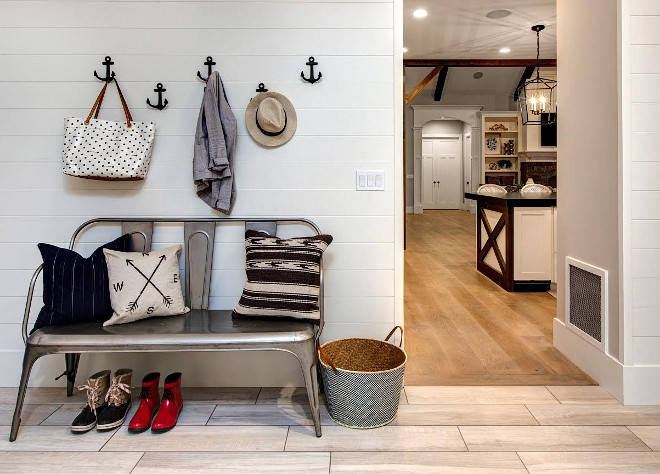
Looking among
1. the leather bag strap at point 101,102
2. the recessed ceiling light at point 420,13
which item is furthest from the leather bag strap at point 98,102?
the recessed ceiling light at point 420,13

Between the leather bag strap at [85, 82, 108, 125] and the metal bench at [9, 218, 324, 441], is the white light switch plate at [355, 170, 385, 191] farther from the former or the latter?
the leather bag strap at [85, 82, 108, 125]

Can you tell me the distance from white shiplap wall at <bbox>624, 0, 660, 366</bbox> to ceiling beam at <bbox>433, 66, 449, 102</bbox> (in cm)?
848

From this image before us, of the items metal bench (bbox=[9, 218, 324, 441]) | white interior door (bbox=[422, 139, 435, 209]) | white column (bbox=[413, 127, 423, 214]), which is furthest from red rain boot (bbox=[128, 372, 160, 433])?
white interior door (bbox=[422, 139, 435, 209])

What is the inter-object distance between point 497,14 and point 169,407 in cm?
607

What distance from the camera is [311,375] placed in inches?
80.2

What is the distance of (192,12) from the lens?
2453 mm

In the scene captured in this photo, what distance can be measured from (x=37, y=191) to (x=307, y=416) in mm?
1727

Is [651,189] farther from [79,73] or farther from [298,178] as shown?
[79,73]

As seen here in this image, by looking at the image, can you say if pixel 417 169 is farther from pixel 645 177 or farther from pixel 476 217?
pixel 645 177

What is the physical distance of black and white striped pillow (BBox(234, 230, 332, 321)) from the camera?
2.15 meters

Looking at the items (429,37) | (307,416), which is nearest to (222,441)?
(307,416)

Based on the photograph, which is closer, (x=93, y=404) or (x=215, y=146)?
(x=93, y=404)

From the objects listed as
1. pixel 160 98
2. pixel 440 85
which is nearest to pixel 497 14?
pixel 440 85

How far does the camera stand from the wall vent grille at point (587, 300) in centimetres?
248
